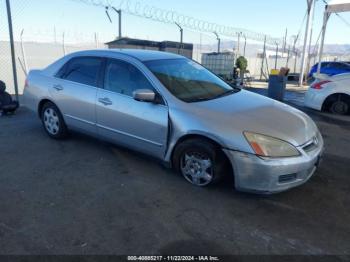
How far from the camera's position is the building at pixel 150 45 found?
12.2 meters

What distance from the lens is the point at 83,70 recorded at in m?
4.84

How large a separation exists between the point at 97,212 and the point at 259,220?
1.64 metres

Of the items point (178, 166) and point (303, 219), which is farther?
point (178, 166)

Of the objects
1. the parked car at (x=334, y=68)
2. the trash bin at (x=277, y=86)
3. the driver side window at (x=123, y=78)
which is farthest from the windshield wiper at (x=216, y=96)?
the parked car at (x=334, y=68)

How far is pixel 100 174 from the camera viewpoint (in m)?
4.14

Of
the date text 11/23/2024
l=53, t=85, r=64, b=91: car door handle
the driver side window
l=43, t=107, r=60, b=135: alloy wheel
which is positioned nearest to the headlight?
the date text 11/23/2024

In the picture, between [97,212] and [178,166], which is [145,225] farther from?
[178,166]

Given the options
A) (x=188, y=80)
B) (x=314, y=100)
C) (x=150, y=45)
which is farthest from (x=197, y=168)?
(x=150, y=45)

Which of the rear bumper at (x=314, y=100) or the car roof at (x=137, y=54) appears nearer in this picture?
the car roof at (x=137, y=54)

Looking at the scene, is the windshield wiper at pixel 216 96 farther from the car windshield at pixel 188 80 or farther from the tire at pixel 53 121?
the tire at pixel 53 121

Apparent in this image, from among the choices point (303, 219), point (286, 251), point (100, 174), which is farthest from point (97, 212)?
point (303, 219)

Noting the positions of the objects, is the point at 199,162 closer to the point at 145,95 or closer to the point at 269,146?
the point at 269,146

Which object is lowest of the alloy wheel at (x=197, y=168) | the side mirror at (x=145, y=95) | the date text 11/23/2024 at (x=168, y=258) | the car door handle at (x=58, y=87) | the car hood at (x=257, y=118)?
the date text 11/23/2024 at (x=168, y=258)

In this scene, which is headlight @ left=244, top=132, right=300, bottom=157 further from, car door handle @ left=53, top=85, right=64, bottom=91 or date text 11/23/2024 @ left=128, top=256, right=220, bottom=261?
car door handle @ left=53, top=85, right=64, bottom=91
